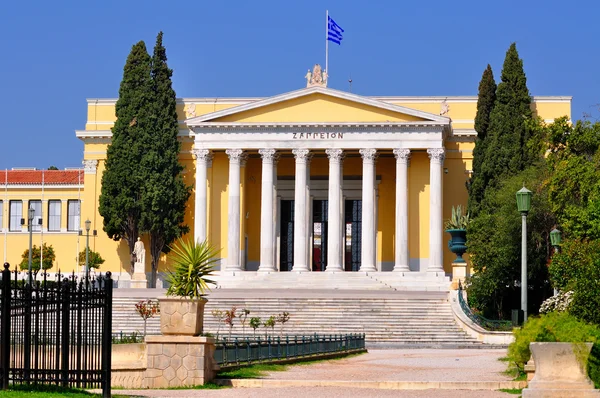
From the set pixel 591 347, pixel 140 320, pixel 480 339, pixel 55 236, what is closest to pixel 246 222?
pixel 55 236

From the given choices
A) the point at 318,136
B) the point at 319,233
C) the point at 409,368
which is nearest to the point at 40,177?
the point at 319,233

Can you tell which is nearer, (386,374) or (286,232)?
(386,374)

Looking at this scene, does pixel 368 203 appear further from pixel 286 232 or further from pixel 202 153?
pixel 202 153

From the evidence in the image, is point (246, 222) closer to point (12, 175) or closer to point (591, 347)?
point (12, 175)

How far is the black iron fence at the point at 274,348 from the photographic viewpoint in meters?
29.3

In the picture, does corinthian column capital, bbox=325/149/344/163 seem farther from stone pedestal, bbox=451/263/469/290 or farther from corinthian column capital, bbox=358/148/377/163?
stone pedestal, bbox=451/263/469/290

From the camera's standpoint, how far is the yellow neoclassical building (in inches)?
2810

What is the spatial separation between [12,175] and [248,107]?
1950cm

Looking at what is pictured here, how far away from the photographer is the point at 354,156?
248 ft

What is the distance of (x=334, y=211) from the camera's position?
235 feet

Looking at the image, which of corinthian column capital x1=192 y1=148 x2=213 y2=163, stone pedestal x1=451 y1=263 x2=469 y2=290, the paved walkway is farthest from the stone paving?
corinthian column capital x1=192 y1=148 x2=213 y2=163

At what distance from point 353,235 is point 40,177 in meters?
20.8

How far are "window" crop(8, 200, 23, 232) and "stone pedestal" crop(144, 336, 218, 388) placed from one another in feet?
185

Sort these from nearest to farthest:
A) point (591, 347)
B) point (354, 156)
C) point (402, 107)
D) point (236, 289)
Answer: point (591, 347) → point (236, 289) → point (402, 107) → point (354, 156)
